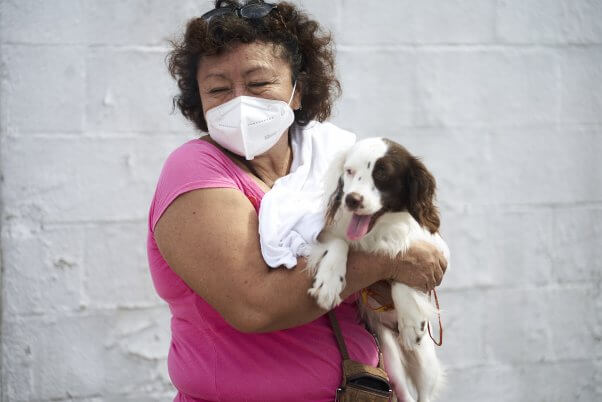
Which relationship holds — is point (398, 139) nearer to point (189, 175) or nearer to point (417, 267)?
point (417, 267)

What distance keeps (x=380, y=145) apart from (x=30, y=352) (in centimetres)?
186

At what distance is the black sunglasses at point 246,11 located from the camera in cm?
220

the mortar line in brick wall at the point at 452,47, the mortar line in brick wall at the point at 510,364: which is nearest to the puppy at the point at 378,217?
the mortar line in brick wall at the point at 452,47

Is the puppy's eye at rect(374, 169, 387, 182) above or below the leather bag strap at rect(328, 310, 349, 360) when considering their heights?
above

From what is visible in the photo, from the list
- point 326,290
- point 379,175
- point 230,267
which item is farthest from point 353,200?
point 230,267

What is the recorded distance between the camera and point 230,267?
6.06 feet

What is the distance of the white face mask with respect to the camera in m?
2.13

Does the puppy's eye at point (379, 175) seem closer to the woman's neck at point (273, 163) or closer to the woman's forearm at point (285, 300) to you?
the woman's forearm at point (285, 300)

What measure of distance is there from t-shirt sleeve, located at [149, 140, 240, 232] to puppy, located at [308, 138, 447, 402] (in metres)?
0.30

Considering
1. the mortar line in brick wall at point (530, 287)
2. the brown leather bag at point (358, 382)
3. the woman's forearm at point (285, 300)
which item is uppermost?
the woman's forearm at point (285, 300)

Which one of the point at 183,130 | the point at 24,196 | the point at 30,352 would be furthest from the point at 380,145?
the point at 30,352

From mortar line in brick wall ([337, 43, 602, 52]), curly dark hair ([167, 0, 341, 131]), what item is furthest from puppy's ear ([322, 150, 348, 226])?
mortar line in brick wall ([337, 43, 602, 52])

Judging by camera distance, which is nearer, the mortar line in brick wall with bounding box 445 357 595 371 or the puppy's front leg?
the puppy's front leg

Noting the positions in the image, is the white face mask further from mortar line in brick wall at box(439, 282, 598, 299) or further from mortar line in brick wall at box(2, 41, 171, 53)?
mortar line in brick wall at box(439, 282, 598, 299)
